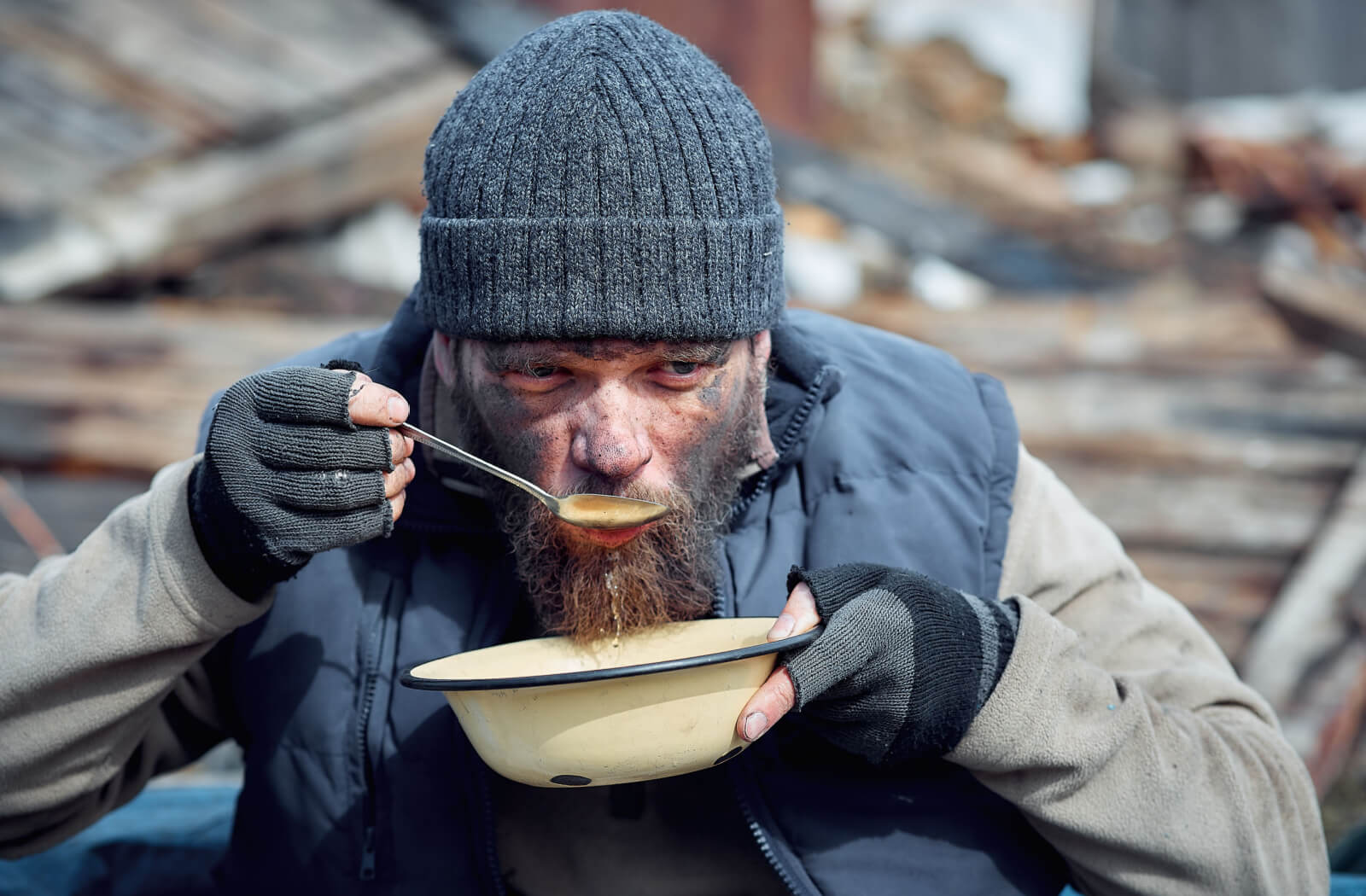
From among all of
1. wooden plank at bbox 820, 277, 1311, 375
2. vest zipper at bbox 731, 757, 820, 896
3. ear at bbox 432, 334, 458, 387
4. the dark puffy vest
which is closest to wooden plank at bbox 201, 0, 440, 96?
wooden plank at bbox 820, 277, 1311, 375

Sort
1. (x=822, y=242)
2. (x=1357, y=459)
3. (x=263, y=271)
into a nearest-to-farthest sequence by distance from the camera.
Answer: (x=1357, y=459) → (x=263, y=271) → (x=822, y=242)

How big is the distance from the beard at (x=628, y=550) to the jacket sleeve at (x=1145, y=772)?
507 millimetres

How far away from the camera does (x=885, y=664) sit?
1.64m

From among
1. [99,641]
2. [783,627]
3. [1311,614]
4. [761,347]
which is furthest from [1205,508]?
[99,641]

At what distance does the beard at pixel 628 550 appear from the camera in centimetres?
189

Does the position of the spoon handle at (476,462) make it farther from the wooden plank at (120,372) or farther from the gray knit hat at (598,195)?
the wooden plank at (120,372)

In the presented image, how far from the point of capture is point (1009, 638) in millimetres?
1783

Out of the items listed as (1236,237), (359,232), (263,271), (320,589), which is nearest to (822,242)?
(359,232)

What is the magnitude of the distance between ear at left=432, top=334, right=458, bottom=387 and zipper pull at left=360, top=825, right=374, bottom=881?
0.76 m

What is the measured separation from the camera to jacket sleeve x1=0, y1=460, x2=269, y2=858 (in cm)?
180

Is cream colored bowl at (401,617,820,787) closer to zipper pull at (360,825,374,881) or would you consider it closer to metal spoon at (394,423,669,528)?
metal spoon at (394,423,669,528)

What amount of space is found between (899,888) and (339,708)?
969 millimetres

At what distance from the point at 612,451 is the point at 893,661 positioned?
52cm

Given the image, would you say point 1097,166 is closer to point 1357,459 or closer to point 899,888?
point 1357,459
